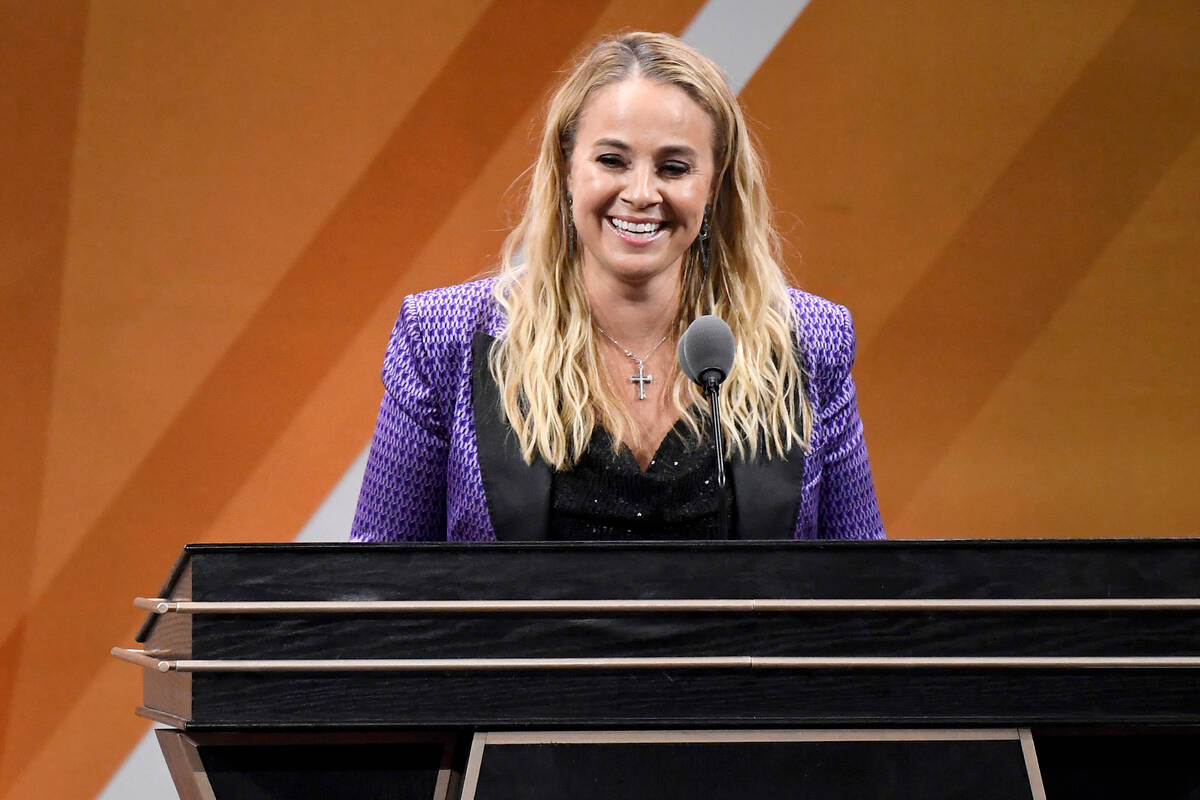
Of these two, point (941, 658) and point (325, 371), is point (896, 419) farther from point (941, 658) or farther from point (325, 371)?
point (941, 658)

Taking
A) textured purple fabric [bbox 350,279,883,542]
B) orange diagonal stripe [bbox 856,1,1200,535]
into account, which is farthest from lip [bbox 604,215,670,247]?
orange diagonal stripe [bbox 856,1,1200,535]

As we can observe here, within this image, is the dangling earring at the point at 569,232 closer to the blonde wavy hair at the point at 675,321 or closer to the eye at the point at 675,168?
the blonde wavy hair at the point at 675,321

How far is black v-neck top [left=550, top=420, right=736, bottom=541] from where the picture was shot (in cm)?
180

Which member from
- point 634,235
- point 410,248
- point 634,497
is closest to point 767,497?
point 634,497

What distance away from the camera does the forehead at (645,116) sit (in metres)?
1.92

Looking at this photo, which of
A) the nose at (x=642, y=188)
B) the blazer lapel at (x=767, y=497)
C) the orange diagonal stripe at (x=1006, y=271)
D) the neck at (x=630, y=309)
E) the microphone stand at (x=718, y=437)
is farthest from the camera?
the orange diagonal stripe at (x=1006, y=271)

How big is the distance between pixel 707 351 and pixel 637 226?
1.46 ft

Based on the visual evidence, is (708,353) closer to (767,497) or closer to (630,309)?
(767,497)

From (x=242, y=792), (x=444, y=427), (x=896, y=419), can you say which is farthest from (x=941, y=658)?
(x=896, y=419)

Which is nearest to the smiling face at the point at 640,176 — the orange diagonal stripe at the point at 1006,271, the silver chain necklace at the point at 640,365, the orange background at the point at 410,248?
the silver chain necklace at the point at 640,365

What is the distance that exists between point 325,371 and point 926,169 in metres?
1.36

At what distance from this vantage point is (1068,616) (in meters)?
1.24

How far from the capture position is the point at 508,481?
1800 millimetres

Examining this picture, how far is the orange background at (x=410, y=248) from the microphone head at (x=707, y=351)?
1.46m
